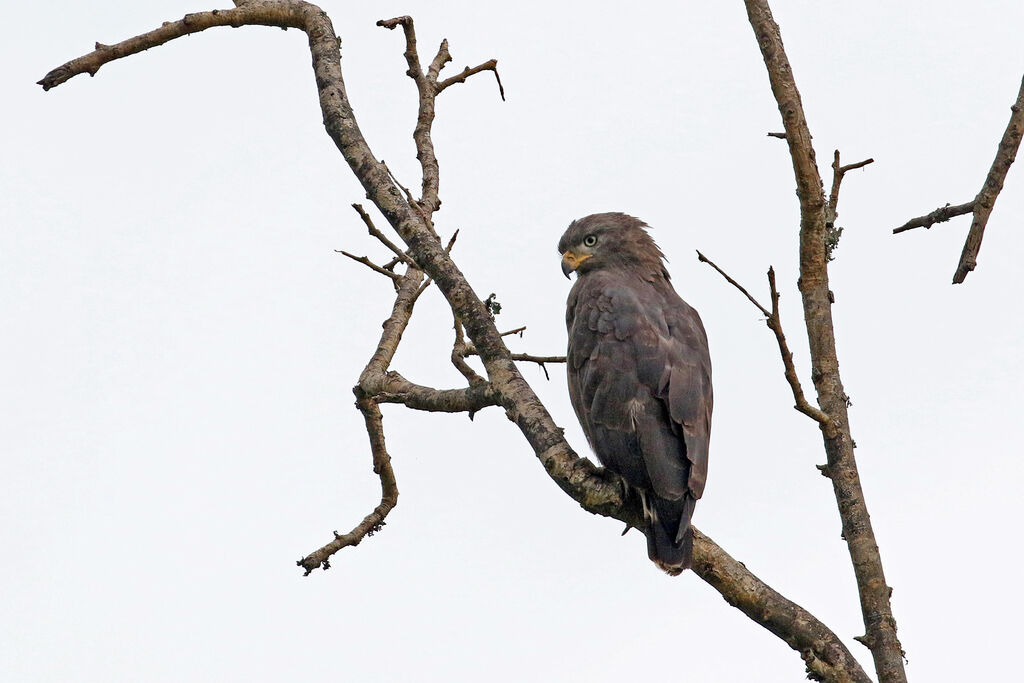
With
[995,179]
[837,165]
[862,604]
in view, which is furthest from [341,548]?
[995,179]

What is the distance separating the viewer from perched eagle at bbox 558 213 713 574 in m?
4.82

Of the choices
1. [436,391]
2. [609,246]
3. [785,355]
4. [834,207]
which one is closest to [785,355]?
[785,355]

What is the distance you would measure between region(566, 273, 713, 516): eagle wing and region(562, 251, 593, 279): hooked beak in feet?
2.62

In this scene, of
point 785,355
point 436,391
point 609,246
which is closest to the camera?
point 785,355

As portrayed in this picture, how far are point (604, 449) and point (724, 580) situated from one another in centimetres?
114

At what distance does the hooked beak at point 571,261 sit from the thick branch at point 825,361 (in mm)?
2544

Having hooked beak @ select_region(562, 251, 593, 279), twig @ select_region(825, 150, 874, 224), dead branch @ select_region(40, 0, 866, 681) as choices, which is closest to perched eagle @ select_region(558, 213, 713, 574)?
dead branch @ select_region(40, 0, 866, 681)

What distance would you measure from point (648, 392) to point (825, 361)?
43.7 inches

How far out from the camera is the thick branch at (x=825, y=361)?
159 inches

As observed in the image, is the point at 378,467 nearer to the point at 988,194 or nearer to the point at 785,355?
the point at 785,355

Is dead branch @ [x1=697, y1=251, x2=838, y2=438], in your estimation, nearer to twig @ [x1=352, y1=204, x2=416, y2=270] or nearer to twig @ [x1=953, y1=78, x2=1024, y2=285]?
twig @ [x1=953, y1=78, x2=1024, y2=285]

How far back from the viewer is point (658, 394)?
5.25 m

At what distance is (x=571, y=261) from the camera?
6812 mm

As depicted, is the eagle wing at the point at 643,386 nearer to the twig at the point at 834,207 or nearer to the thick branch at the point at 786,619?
the thick branch at the point at 786,619
